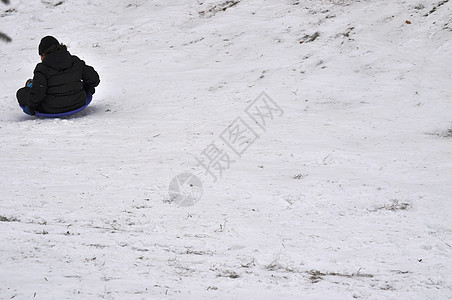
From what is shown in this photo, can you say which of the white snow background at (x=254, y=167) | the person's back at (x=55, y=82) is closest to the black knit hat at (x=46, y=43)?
the person's back at (x=55, y=82)

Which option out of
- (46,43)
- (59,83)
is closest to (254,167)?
(59,83)

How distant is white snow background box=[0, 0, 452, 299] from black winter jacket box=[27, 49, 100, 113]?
38 centimetres

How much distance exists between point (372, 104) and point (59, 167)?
217 inches

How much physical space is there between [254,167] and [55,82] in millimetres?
4526

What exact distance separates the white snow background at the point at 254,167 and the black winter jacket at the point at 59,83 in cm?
38

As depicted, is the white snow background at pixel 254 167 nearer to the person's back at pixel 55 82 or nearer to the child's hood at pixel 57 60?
A: the person's back at pixel 55 82

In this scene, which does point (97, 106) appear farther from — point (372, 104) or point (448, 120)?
point (448, 120)

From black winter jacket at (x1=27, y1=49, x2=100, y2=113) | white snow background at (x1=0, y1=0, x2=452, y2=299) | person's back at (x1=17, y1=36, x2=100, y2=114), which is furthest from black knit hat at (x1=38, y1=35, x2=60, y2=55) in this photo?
white snow background at (x1=0, y1=0, x2=452, y2=299)

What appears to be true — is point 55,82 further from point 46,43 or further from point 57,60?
point 46,43

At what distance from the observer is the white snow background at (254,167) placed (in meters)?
3.45

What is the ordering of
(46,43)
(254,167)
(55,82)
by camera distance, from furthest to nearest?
(55,82), (46,43), (254,167)

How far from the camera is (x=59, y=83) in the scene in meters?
8.00

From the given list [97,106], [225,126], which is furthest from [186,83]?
[225,126]

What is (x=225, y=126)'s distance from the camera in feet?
24.0
